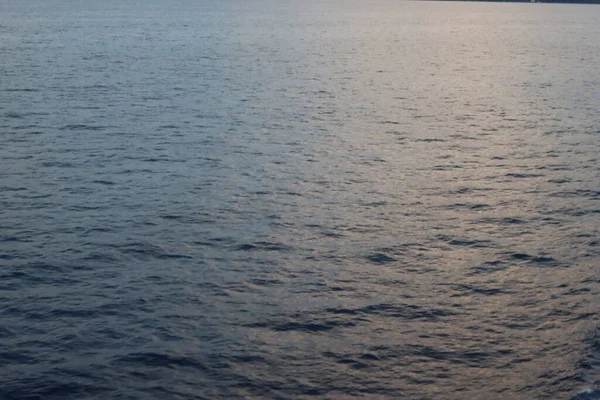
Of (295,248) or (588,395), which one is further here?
(295,248)

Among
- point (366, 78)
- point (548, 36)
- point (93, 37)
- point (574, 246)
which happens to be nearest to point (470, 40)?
point (548, 36)

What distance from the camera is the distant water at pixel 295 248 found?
20.8 m

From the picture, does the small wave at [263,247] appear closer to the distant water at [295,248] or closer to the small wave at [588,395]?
the distant water at [295,248]

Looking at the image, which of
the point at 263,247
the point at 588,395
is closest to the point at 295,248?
the point at 263,247

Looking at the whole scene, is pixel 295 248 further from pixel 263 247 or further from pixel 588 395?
pixel 588 395

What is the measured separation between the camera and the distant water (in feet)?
68.2

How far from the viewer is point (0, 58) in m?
101

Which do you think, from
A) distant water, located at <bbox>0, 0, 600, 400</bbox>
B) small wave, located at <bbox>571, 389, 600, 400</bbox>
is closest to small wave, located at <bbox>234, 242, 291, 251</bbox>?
distant water, located at <bbox>0, 0, 600, 400</bbox>

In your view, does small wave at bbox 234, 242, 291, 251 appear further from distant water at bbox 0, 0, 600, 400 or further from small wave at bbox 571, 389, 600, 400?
small wave at bbox 571, 389, 600, 400

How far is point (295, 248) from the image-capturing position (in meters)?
30.5

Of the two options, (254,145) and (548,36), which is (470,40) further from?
(254,145)

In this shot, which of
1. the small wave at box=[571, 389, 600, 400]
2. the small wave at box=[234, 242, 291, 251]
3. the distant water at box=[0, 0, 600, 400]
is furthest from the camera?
the small wave at box=[234, 242, 291, 251]

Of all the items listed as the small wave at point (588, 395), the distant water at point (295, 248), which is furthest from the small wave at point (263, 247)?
the small wave at point (588, 395)

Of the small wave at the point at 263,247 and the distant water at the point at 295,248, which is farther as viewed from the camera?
the small wave at the point at 263,247
